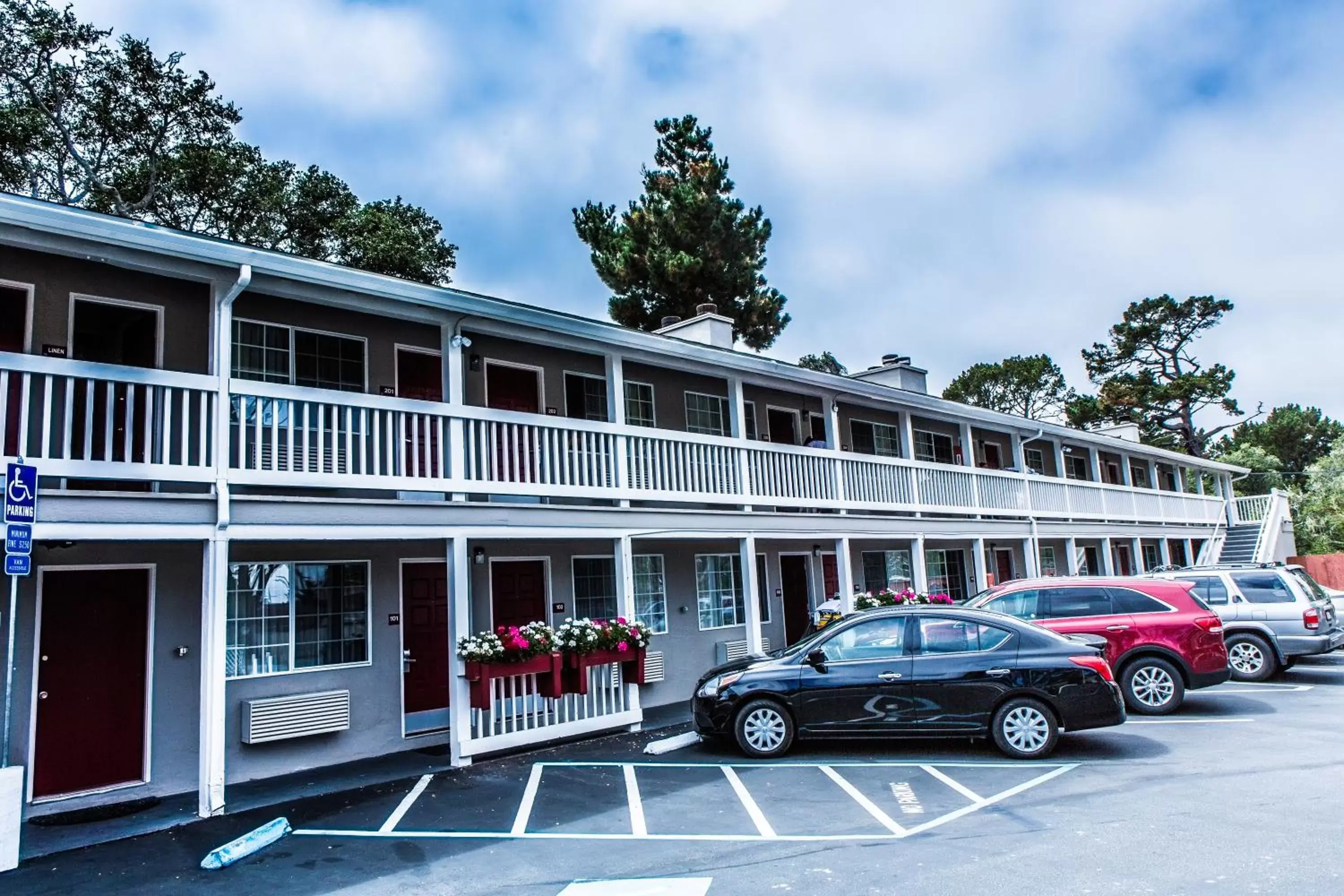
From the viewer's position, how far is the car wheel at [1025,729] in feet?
28.5

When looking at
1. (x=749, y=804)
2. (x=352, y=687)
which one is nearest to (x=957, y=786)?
(x=749, y=804)

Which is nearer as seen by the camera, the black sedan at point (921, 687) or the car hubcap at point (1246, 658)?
the black sedan at point (921, 687)

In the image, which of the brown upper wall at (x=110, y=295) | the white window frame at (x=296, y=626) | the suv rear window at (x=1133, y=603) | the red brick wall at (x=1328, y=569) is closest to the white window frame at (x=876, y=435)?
the suv rear window at (x=1133, y=603)

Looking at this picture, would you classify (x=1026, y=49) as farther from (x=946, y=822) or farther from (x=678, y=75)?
(x=946, y=822)

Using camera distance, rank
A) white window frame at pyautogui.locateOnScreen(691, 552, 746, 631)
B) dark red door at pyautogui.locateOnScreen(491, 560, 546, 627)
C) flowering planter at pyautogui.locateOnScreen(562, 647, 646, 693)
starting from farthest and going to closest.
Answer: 1. white window frame at pyautogui.locateOnScreen(691, 552, 746, 631)
2. dark red door at pyautogui.locateOnScreen(491, 560, 546, 627)
3. flowering planter at pyautogui.locateOnScreen(562, 647, 646, 693)

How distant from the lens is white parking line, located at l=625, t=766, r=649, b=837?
6.91 m

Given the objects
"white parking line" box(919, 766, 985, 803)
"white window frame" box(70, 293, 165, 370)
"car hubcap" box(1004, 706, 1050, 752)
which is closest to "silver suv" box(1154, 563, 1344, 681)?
"car hubcap" box(1004, 706, 1050, 752)

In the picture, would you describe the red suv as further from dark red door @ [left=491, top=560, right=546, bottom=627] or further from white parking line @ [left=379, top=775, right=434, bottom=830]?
white parking line @ [left=379, top=775, right=434, bottom=830]

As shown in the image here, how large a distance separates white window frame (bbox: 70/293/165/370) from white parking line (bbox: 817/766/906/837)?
759 cm

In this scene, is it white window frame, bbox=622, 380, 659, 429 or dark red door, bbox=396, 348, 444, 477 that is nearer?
dark red door, bbox=396, 348, 444, 477

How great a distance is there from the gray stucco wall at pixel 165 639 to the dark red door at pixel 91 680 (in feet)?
0.33

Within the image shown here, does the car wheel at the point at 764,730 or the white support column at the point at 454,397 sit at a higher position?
the white support column at the point at 454,397

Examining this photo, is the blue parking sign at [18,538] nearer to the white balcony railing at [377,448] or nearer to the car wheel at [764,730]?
the white balcony railing at [377,448]

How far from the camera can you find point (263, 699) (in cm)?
920
